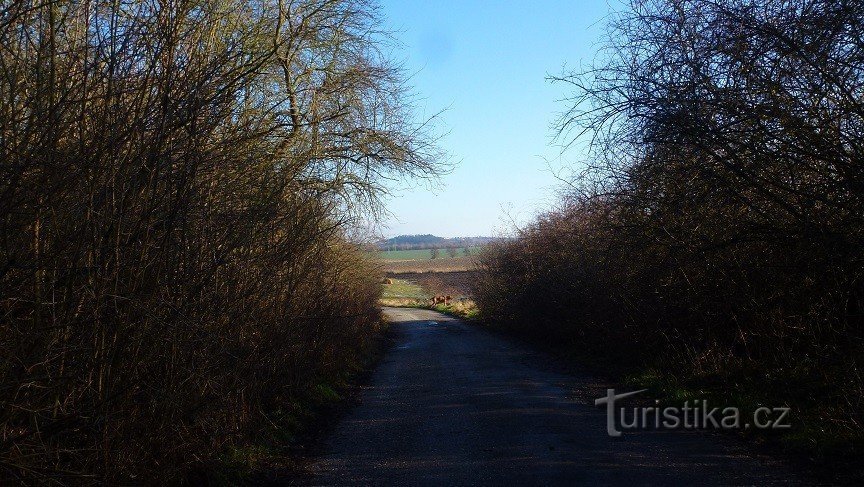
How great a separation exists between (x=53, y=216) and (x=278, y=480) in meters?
3.74

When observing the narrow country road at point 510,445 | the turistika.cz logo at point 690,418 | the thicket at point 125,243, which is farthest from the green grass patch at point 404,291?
the thicket at point 125,243

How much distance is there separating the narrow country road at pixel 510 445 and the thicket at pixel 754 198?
4.12ft

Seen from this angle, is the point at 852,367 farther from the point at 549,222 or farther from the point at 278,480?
the point at 549,222

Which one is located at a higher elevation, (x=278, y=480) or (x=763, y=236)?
(x=763, y=236)

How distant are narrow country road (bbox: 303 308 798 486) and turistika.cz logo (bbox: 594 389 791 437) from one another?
0.27 meters

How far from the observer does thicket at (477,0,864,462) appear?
684 cm

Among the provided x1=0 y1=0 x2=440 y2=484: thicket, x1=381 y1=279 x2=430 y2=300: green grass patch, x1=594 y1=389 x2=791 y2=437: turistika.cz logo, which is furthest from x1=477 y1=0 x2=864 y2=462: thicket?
x1=381 y1=279 x2=430 y2=300: green grass patch

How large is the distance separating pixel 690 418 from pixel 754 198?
2858 mm

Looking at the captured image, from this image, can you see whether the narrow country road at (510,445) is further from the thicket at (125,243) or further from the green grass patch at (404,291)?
the green grass patch at (404,291)

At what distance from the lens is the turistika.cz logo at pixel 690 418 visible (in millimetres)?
7879

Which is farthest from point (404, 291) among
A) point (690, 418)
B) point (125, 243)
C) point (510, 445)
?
point (125, 243)

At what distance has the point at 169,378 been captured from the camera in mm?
5727

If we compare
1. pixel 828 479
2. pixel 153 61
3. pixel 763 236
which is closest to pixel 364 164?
pixel 763 236

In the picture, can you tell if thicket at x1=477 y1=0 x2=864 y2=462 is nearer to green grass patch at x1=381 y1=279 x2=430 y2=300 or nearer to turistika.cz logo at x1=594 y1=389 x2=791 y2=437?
turistika.cz logo at x1=594 y1=389 x2=791 y2=437
